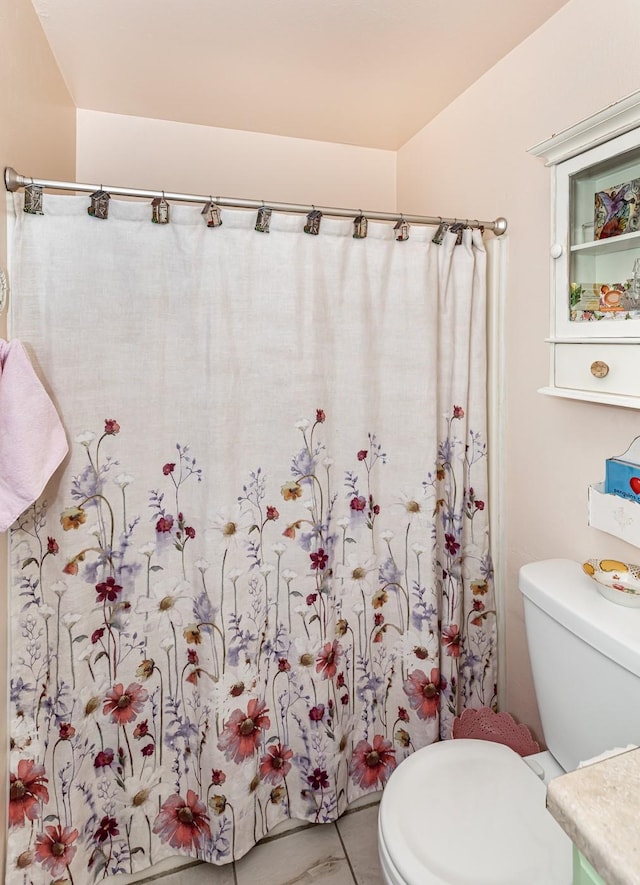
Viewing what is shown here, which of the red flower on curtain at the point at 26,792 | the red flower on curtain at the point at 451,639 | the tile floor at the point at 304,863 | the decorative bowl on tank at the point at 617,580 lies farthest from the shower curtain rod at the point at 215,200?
the tile floor at the point at 304,863

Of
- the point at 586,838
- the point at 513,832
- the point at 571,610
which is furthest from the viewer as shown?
the point at 571,610

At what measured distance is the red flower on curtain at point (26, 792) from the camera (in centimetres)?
123

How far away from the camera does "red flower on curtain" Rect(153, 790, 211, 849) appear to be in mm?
1442

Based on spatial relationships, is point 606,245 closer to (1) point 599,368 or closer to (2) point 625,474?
(1) point 599,368

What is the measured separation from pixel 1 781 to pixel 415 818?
0.93 metres

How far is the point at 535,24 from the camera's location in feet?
4.48

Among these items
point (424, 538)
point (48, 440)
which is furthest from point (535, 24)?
point (48, 440)

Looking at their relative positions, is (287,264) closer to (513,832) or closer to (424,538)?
(424,538)

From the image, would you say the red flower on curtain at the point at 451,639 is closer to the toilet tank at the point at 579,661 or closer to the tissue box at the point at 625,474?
the toilet tank at the point at 579,661

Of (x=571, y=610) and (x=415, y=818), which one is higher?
(x=571, y=610)

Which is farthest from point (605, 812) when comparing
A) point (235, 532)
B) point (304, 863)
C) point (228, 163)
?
point (228, 163)

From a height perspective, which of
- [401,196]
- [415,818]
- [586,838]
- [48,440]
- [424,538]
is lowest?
[415,818]

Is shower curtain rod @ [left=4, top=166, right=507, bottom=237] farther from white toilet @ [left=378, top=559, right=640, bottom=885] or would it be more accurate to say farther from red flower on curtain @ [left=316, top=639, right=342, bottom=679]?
red flower on curtain @ [left=316, top=639, right=342, bottom=679]

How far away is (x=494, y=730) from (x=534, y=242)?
57.8 inches
